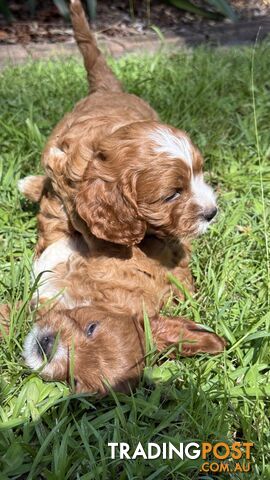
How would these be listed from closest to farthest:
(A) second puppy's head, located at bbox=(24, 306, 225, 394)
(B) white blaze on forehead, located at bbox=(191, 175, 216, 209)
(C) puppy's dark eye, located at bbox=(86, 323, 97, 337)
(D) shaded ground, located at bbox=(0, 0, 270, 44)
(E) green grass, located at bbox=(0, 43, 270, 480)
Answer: (E) green grass, located at bbox=(0, 43, 270, 480)
(A) second puppy's head, located at bbox=(24, 306, 225, 394)
(C) puppy's dark eye, located at bbox=(86, 323, 97, 337)
(B) white blaze on forehead, located at bbox=(191, 175, 216, 209)
(D) shaded ground, located at bbox=(0, 0, 270, 44)

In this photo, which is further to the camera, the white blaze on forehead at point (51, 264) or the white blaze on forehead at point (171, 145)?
the white blaze on forehead at point (51, 264)

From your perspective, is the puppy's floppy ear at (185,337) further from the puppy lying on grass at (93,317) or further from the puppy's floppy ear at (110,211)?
the puppy's floppy ear at (110,211)

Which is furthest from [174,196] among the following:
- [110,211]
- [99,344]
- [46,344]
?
[46,344]

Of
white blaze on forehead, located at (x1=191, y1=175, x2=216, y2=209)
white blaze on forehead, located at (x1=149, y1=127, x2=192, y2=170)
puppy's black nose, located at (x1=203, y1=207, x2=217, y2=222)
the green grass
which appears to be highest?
white blaze on forehead, located at (x1=149, y1=127, x2=192, y2=170)

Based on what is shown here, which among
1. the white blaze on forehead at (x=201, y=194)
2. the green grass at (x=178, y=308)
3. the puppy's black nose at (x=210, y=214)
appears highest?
the white blaze on forehead at (x=201, y=194)

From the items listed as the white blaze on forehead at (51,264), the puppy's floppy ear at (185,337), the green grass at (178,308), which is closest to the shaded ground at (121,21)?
the green grass at (178,308)

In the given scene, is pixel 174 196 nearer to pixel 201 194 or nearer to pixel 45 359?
pixel 201 194

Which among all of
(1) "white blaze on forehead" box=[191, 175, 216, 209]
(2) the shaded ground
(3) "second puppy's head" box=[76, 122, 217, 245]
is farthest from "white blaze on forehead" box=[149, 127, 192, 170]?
(2) the shaded ground

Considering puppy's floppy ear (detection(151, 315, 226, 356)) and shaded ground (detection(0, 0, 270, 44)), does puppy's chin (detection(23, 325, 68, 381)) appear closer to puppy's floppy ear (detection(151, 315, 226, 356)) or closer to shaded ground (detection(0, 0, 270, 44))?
puppy's floppy ear (detection(151, 315, 226, 356))
